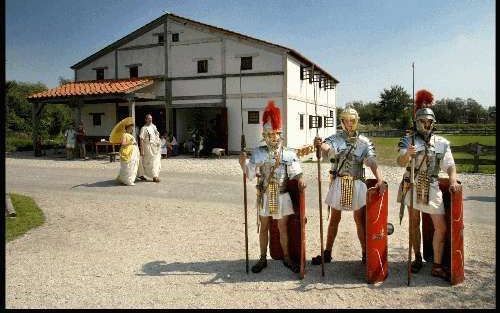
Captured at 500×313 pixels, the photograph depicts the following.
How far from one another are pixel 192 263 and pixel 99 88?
17017mm

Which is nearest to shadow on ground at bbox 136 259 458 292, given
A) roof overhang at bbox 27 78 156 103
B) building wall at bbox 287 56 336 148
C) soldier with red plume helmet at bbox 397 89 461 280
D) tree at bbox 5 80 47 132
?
soldier with red plume helmet at bbox 397 89 461 280

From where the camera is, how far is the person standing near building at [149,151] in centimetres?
1101

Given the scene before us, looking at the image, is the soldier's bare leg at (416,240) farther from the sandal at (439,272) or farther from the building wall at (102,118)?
the building wall at (102,118)

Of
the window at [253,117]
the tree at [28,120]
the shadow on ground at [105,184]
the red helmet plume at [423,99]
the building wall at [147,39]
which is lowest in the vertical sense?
the shadow on ground at [105,184]

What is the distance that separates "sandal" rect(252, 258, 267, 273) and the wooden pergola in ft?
49.1

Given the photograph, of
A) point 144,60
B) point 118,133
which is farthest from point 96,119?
point 118,133

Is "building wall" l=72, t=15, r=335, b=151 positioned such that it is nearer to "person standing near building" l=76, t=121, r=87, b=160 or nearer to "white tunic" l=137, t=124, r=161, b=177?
"person standing near building" l=76, t=121, r=87, b=160

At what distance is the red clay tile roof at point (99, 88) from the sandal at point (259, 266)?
15.3 meters

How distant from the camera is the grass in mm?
5998

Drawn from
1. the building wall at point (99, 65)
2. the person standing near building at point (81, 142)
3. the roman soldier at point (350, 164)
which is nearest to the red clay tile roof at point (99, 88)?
the building wall at point (99, 65)

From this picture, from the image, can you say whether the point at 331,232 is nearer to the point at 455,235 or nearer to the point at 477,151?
the point at 455,235

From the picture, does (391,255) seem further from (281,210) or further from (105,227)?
(105,227)

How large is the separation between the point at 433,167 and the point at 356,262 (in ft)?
4.64
